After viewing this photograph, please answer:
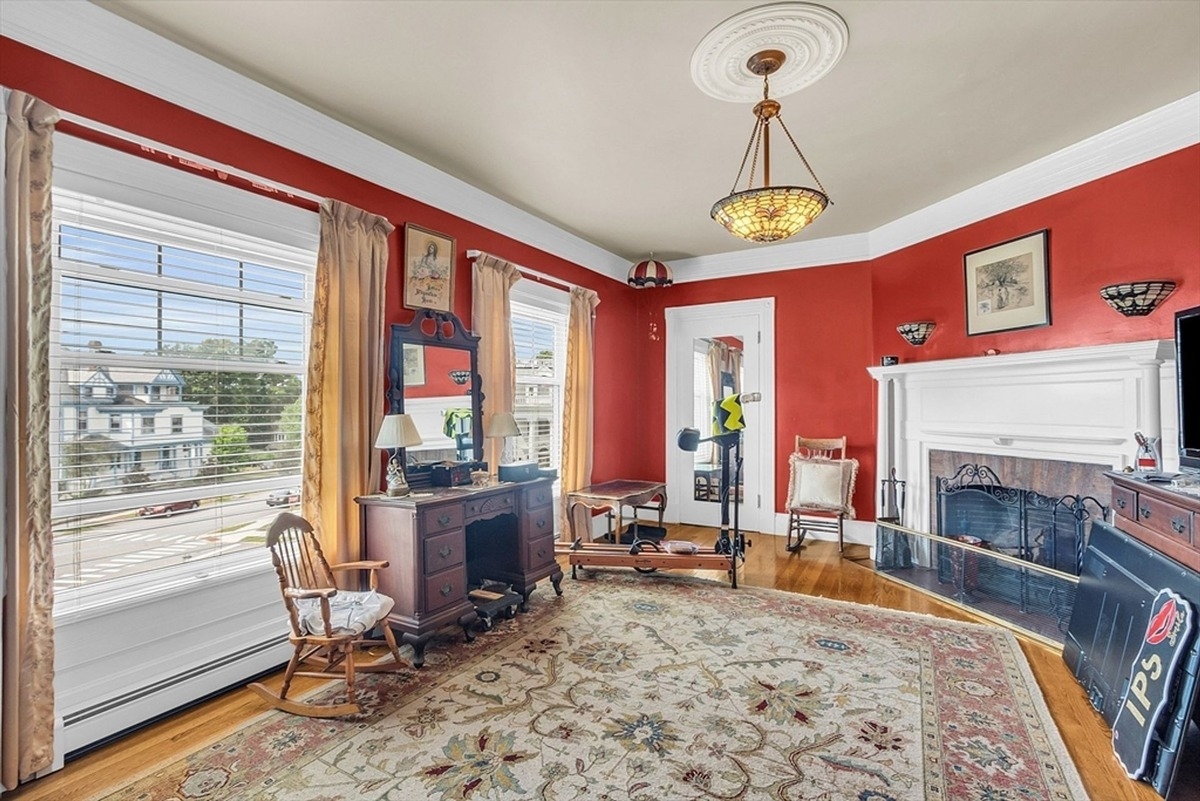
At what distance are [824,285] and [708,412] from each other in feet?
5.91

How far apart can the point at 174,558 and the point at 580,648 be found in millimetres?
2008

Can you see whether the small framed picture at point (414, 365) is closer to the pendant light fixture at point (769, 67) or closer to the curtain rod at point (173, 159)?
the curtain rod at point (173, 159)

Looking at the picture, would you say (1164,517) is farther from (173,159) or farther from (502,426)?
(173,159)

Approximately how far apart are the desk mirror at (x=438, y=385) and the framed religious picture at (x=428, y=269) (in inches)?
3.7

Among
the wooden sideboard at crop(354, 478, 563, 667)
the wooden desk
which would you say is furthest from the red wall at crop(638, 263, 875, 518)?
the wooden sideboard at crop(354, 478, 563, 667)

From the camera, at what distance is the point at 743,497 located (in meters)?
5.88

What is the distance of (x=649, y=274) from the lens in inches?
219

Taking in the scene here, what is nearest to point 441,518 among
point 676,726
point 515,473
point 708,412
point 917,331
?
point 515,473

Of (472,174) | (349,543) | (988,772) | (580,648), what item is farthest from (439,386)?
(988,772)

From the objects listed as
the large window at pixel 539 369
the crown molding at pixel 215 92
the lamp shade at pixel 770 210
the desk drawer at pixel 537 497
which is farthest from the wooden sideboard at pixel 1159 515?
the crown molding at pixel 215 92

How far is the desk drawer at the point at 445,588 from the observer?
2.93 metres

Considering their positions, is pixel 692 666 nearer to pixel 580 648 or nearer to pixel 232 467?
pixel 580 648

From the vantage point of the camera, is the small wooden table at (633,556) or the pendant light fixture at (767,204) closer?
the pendant light fixture at (767,204)

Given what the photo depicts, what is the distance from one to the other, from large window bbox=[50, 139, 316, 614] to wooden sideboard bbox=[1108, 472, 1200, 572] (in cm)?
402
